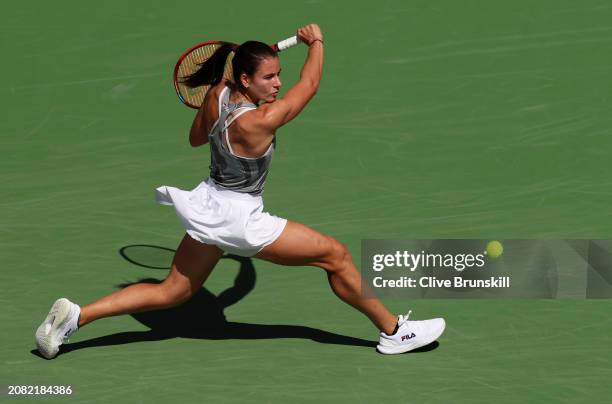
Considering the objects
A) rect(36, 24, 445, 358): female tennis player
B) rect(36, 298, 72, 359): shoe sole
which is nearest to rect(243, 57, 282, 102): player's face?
rect(36, 24, 445, 358): female tennis player

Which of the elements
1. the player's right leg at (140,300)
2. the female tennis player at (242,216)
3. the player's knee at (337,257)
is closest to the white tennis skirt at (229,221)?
the female tennis player at (242,216)

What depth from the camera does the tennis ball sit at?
11650mm

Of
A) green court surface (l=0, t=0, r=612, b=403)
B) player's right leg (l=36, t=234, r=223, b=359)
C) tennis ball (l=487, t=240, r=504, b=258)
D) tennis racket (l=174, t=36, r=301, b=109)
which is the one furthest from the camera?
tennis ball (l=487, t=240, r=504, b=258)

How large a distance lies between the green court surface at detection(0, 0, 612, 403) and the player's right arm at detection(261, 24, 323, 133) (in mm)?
1453

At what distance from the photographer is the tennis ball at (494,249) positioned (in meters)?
11.6

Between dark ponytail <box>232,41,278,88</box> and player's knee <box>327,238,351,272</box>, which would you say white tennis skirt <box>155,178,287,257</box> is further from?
dark ponytail <box>232,41,278,88</box>

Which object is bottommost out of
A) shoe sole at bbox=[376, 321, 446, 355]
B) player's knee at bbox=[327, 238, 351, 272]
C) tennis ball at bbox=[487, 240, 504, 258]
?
shoe sole at bbox=[376, 321, 446, 355]

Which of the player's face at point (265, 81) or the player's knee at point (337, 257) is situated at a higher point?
the player's face at point (265, 81)

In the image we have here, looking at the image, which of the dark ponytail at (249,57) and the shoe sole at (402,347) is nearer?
the dark ponytail at (249,57)

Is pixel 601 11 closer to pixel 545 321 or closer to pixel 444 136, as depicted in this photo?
pixel 444 136

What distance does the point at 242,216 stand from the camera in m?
9.80

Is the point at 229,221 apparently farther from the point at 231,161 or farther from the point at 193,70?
the point at 193,70

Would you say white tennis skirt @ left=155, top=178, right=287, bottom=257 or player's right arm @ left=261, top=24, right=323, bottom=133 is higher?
player's right arm @ left=261, top=24, right=323, bottom=133

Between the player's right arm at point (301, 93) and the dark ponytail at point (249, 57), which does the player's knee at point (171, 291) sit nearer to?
the player's right arm at point (301, 93)
